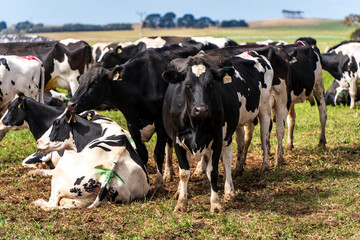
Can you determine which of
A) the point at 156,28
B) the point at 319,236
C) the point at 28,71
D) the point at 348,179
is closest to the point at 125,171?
the point at 319,236

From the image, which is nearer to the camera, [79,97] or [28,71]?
[79,97]

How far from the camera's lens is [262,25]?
5571 inches

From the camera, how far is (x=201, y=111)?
20.9 feet

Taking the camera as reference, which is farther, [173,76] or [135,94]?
[135,94]

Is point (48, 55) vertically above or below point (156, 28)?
above

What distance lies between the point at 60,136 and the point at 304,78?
17.3ft

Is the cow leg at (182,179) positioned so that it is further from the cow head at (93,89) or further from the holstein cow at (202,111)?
the cow head at (93,89)

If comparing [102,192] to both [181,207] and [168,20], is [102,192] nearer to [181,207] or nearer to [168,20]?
[181,207]

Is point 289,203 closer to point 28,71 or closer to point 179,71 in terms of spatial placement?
point 179,71

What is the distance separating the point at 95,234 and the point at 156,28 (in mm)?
130760

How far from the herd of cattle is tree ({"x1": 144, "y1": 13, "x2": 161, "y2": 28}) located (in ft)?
420

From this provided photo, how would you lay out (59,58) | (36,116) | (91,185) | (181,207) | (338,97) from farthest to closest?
(338,97) < (59,58) < (36,116) < (91,185) < (181,207)

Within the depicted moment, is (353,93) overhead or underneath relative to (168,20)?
overhead

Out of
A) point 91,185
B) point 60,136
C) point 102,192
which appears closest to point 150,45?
point 60,136
